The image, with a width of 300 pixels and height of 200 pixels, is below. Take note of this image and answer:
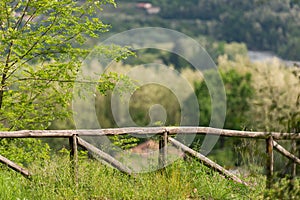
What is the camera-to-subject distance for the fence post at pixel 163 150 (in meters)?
6.96

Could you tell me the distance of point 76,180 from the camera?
6480 millimetres

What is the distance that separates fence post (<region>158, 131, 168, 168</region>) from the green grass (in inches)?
4.7

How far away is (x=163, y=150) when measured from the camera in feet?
23.0

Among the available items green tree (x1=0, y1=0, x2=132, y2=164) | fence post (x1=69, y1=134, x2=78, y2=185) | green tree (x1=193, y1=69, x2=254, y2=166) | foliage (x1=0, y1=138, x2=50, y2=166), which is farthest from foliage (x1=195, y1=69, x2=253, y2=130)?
fence post (x1=69, y1=134, x2=78, y2=185)

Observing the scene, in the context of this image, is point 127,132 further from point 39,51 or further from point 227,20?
point 227,20

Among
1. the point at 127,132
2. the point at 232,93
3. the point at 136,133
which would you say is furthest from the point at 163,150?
the point at 232,93

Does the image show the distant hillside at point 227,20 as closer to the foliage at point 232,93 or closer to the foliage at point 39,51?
the foliage at point 232,93

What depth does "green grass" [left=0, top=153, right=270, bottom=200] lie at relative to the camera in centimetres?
623

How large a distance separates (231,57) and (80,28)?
4134 inches

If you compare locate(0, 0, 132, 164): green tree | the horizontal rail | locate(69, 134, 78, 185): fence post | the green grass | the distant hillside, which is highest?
the distant hillside

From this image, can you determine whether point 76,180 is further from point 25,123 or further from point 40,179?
point 25,123

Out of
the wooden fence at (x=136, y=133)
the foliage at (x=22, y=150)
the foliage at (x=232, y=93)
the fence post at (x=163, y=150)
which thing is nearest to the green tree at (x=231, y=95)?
the foliage at (x=232, y=93)

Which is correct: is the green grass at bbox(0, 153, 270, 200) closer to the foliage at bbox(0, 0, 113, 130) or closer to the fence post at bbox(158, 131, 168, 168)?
the fence post at bbox(158, 131, 168, 168)

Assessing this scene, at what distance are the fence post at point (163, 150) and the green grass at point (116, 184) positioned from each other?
12 cm
